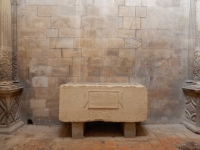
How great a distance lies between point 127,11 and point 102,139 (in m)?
2.84

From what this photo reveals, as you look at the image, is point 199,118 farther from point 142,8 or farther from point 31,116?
point 31,116

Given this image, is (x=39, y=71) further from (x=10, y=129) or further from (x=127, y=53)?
(x=127, y=53)

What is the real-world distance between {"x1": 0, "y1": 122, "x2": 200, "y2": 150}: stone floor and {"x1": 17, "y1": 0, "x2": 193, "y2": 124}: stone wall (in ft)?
1.52

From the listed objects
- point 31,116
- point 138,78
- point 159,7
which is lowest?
point 31,116

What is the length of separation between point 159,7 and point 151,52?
1052mm

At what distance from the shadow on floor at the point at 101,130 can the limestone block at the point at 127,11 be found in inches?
98.3

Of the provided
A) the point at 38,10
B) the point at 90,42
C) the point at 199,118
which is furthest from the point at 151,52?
the point at 38,10

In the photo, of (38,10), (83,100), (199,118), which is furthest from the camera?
(38,10)

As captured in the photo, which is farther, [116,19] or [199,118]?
[116,19]

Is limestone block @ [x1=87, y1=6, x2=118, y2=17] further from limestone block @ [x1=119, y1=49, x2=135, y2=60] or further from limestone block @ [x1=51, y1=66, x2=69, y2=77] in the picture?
limestone block @ [x1=51, y1=66, x2=69, y2=77]

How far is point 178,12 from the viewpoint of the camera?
4.39m

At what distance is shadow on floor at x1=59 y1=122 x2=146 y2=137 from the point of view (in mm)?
3703

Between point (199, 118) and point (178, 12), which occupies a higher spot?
point (178, 12)

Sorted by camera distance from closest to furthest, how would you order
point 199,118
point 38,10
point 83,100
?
point 83,100, point 199,118, point 38,10
